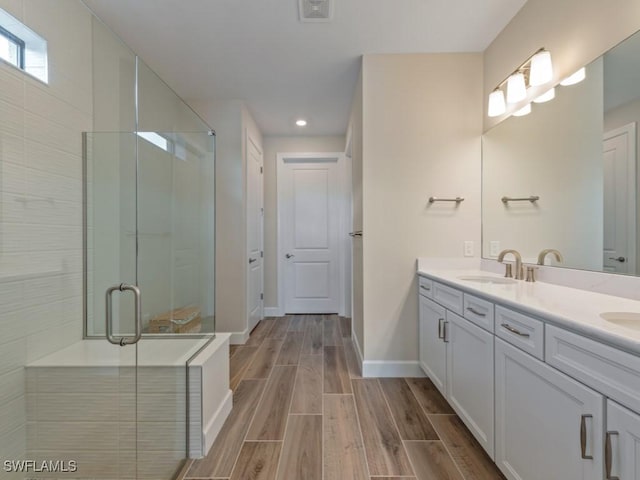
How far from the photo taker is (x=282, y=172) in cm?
413

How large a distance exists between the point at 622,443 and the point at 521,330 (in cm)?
42

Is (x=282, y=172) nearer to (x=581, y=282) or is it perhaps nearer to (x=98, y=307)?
(x=98, y=307)

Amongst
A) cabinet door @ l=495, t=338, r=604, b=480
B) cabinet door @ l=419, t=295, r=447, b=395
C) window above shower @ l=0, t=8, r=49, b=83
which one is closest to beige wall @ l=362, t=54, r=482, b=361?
cabinet door @ l=419, t=295, r=447, b=395

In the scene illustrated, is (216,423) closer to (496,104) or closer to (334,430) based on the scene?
(334,430)

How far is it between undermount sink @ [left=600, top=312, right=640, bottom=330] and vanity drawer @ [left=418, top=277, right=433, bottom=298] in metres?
1.05

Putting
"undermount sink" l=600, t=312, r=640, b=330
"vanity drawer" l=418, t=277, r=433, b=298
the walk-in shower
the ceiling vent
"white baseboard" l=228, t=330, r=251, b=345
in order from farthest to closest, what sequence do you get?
"white baseboard" l=228, t=330, r=251, b=345 < "vanity drawer" l=418, t=277, r=433, b=298 < the ceiling vent < the walk-in shower < "undermount sink" l=600, t=312, r=640, b=330

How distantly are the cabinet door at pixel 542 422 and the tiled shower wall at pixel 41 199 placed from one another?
2079 mm

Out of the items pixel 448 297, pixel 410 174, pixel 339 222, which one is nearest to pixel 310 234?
pixel 339 222

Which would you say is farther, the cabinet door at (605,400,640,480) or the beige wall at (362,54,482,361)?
the beige wall at (362,54,482,361)

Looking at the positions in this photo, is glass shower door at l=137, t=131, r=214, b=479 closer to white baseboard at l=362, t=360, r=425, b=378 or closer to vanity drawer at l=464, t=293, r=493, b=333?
white baseboard at l=362, t=360, r=425, b=378

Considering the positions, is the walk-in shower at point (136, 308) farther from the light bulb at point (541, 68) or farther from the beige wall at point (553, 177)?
the light bulb at point (541, 68)

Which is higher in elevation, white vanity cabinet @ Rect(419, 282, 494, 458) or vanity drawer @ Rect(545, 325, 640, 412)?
vanity drawer @ Rect(545, 325, 640, 412)

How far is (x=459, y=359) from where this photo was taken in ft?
5.32

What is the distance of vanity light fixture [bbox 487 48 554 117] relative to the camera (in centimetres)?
167
